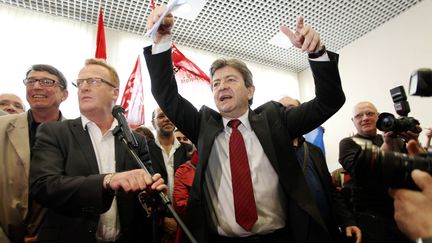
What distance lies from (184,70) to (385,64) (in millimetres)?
2668

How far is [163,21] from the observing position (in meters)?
1.36

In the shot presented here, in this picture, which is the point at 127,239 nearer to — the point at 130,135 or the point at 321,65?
the point at 130,135

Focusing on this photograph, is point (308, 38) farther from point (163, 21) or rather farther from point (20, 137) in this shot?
point (20, 137)

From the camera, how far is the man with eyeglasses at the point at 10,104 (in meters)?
2.31

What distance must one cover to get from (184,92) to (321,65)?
2.24m

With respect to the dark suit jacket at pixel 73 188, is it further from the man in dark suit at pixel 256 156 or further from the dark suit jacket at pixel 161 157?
the dark suit jacket at pixel 161 157

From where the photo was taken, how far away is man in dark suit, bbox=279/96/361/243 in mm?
1826

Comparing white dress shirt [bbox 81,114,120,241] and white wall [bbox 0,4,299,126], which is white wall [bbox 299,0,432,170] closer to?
white wall [bbox 0,4,299,126]

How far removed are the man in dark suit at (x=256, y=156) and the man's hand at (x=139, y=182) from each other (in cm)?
38

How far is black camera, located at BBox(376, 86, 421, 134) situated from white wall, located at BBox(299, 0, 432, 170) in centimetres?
246

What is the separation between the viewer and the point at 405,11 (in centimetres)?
364

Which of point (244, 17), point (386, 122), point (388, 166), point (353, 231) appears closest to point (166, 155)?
point (353, 231)

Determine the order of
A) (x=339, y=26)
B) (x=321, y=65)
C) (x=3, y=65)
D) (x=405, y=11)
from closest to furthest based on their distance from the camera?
1. (x=321, y=65)
2. (x=3, y=65)
3. (x=405, y=11)
4. (x=339, y=26)

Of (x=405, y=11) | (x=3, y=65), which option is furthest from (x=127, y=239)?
(x=405, y=11)
